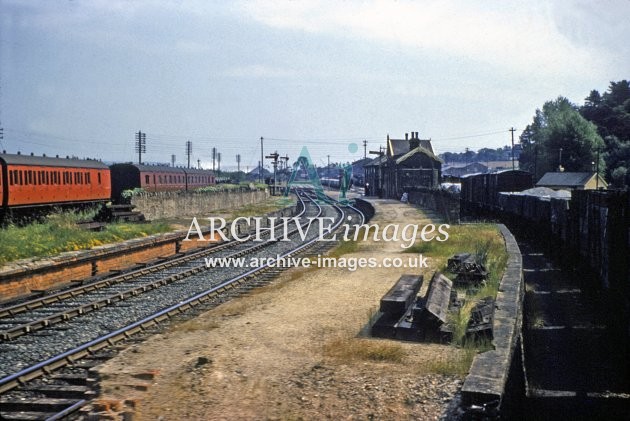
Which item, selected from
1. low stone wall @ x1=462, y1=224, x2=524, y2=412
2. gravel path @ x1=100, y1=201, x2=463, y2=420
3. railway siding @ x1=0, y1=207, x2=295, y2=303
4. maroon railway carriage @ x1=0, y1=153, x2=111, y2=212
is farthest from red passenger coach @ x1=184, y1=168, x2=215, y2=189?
low stone wall @ x1=462, y1=224, x2=524, y2=412

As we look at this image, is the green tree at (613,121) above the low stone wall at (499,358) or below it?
above

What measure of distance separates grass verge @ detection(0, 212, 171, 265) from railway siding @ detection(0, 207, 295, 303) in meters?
0.41

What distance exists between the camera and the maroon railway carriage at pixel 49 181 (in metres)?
19.1

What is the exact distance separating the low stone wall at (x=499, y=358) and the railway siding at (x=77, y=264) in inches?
363

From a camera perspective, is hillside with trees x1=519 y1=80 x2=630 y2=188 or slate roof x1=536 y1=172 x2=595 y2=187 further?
hillside with trees x1=519 y1=80 x2=630 y2=188

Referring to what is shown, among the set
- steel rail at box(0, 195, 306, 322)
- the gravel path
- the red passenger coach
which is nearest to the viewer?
the gravel path

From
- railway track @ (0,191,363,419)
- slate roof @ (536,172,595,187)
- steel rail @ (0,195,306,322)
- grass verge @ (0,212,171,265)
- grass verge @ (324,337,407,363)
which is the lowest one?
Answer: railway track @ (0,191,363,419)

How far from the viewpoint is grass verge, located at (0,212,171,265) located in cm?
1519

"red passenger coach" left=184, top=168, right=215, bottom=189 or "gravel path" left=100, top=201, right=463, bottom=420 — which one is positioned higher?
"red passenger coach" left=184, top=168, right=215, bottom=189

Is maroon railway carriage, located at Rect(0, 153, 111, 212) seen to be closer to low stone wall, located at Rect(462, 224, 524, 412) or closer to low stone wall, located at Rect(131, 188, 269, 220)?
low stone wall, located at Rect(131, 188, 269, 220)

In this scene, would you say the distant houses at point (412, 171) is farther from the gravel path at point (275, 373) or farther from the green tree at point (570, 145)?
the gravel path at point (275, 373)

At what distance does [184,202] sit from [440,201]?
14018mm

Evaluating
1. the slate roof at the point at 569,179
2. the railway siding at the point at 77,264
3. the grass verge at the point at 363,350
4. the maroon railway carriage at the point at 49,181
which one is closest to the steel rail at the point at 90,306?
the railway siding at the point at 77,264

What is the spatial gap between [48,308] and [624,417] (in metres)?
9.58
